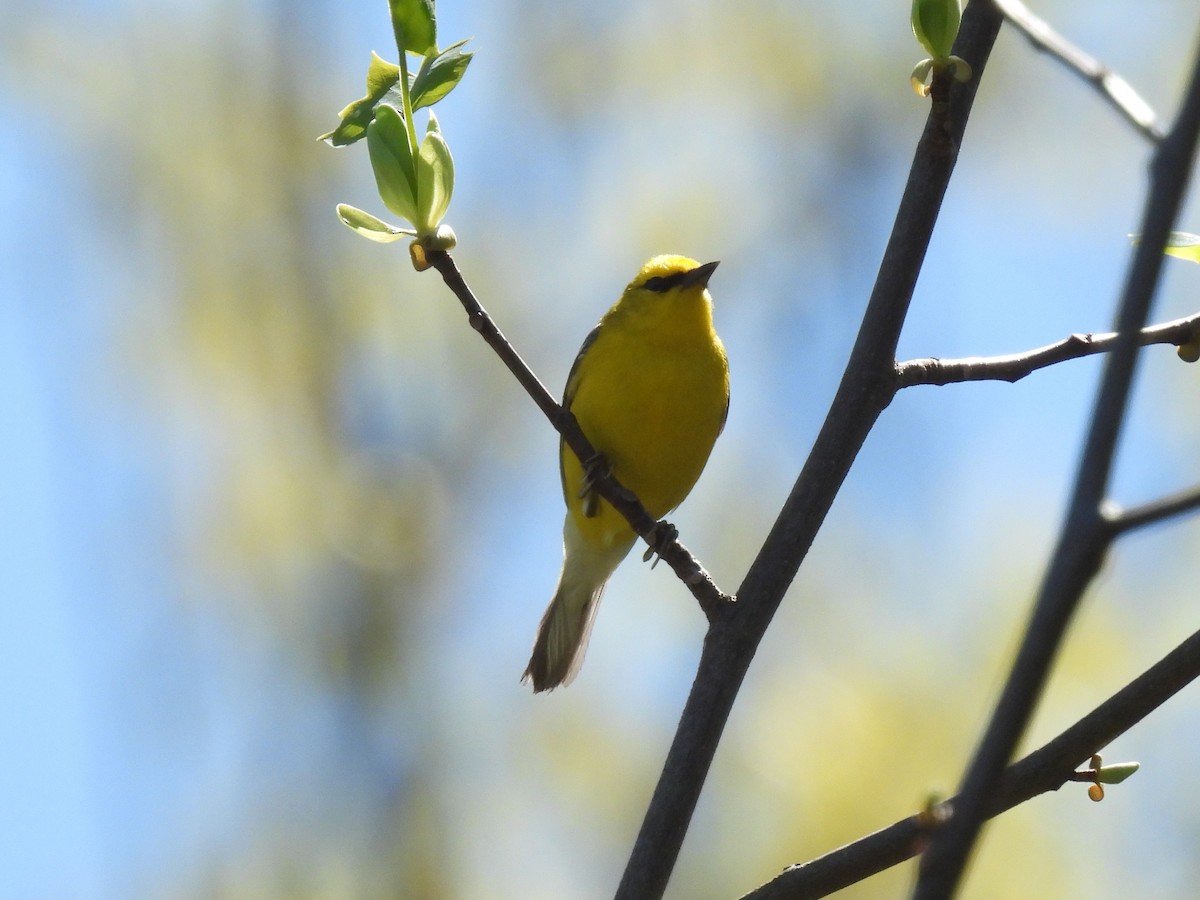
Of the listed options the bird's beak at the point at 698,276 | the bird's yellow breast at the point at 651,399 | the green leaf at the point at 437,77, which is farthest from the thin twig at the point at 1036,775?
the bird's beak at the point at 698,276

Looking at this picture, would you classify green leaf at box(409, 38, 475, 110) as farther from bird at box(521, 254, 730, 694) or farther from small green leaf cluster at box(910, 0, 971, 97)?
bird at box(521, 254, 730, 694)

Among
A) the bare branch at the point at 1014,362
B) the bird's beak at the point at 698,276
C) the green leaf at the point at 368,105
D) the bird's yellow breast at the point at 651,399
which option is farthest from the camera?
the bird's beak at the point at 698,276

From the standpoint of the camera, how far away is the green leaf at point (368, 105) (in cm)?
210

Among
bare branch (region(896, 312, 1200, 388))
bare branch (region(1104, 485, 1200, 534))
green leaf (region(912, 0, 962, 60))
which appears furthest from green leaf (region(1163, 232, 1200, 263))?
bare branch (region(1104, 485, 1200, 534))

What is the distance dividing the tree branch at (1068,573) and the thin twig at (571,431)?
4.01 feet

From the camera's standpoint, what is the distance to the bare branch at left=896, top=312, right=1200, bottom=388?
7.66 ft

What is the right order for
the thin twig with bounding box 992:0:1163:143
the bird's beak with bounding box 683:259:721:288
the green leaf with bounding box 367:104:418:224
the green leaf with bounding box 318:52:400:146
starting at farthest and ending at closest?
1. the bird's beak with bounding box 683:259:721:288
2. the green leaf with bounding box 318:52:400:146
3. the green leaf with bounding box 367:104:418:224
4. the thin twig with bounding box 992:0:1163:143

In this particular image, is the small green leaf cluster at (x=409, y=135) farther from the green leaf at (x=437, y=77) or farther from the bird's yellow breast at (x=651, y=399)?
the bird's yellow breast at (x=651, y=399)

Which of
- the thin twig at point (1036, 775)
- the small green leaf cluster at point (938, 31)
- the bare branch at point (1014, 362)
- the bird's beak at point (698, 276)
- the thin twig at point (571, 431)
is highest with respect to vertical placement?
the bird's beak at point (698, 276)

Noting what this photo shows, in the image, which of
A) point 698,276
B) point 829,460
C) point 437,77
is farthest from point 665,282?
point 437,77

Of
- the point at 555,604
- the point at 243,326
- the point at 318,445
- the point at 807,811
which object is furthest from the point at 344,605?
the point at 555,604

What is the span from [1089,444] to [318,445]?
964 centimetres

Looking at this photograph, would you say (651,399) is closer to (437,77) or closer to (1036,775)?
(437,77)

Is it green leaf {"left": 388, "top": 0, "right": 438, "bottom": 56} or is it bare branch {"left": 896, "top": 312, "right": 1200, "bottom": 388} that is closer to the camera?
green leaf {"left": 388, "top": 0, "right": 438, "bottom": 56}
